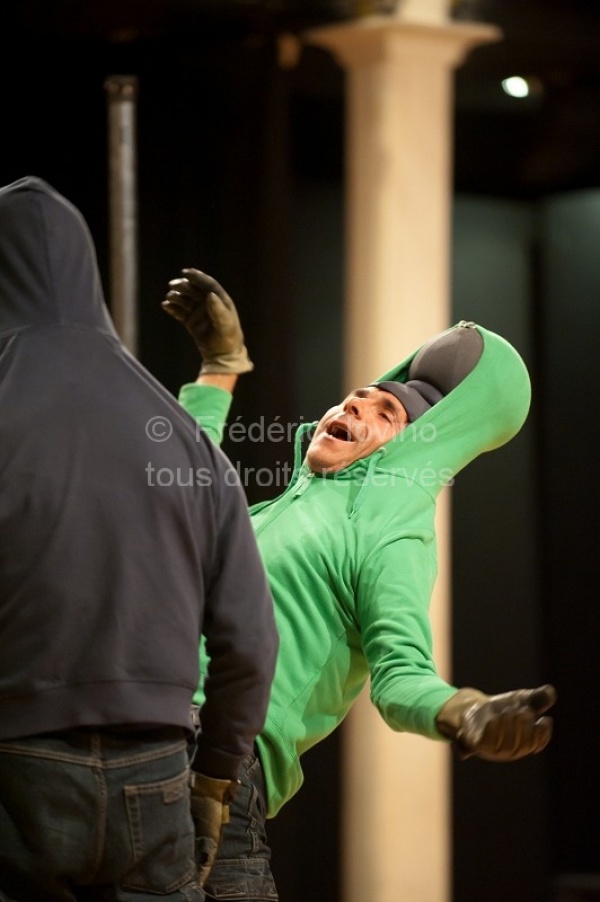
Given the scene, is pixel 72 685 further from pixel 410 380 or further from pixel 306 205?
pixel 306 205

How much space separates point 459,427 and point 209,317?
445 millimetres

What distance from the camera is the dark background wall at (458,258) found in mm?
2771

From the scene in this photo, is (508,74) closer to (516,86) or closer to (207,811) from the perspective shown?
(516,86)

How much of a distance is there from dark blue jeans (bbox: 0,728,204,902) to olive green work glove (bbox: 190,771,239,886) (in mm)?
124

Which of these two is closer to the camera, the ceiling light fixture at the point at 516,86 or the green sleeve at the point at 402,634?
the green sleeve at the point at 402,634

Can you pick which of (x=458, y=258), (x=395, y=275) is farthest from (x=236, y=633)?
(x=458, y=258)

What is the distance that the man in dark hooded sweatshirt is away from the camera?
1317 millimetres

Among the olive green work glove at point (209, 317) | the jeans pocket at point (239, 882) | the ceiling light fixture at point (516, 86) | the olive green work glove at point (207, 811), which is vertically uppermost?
the ceiling light fixture at point (516, 86)

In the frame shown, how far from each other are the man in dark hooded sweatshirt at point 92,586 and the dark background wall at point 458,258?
1.42m

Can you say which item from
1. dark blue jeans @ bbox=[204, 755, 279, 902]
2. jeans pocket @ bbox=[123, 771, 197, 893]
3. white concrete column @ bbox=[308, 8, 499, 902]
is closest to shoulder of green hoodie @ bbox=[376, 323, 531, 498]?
dark blue jeans @ bbox=[204, 755, 279, 902]

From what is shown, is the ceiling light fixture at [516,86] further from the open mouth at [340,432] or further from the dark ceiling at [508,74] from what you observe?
the open mouth at [340,432]

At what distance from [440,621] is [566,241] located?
3.09 feet

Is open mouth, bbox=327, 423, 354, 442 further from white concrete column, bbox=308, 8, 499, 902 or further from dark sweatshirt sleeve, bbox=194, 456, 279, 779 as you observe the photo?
white concrete column, bbox=308, 8, 499, 902

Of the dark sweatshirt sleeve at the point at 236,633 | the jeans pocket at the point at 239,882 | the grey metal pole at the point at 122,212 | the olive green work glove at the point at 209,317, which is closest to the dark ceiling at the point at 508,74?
the grey metal pole at the point at 122,212
